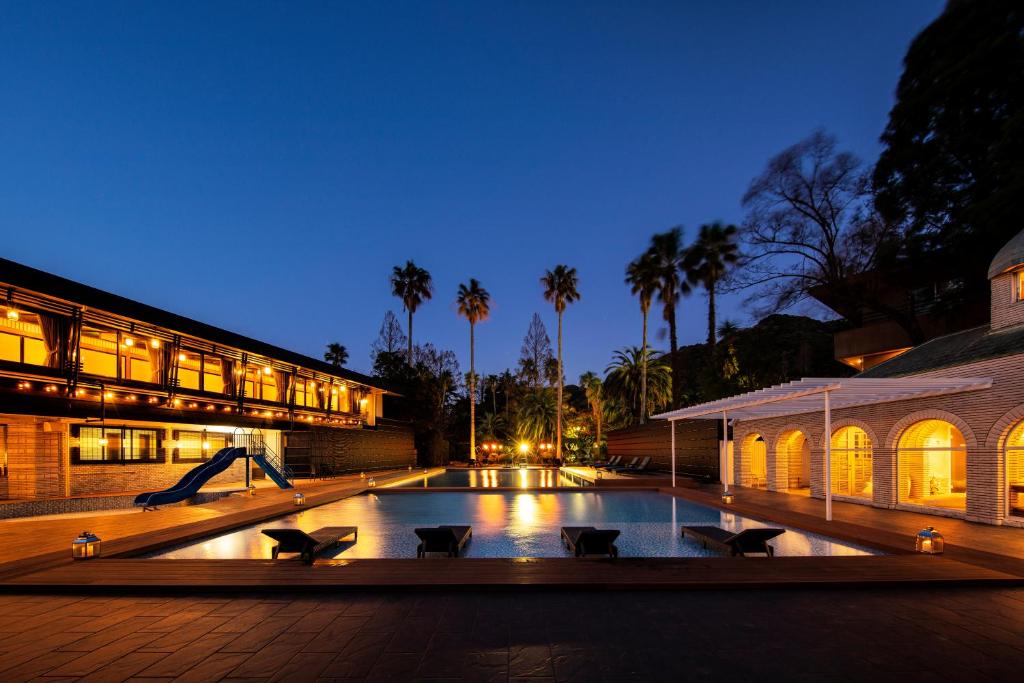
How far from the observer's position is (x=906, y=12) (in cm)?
3055

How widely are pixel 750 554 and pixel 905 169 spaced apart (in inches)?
849

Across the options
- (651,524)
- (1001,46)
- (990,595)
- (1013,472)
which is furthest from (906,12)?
(990,595)

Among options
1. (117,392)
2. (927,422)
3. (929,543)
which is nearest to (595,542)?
(929,543)

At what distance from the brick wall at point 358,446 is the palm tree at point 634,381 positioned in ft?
52.3

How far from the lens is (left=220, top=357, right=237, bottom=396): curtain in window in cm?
1973

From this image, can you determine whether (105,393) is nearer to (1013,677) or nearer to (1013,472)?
(1013,677)

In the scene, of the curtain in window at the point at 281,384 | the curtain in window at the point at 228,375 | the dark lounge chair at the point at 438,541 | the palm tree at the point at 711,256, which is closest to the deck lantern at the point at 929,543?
the dark lounge chair at the point at 438,541

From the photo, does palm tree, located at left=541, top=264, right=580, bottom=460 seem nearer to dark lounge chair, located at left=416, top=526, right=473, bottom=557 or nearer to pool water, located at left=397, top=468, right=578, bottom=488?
pool water, located at left=397, top=468, right=578, bottom=488

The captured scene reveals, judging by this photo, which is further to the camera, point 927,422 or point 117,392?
point 117,392

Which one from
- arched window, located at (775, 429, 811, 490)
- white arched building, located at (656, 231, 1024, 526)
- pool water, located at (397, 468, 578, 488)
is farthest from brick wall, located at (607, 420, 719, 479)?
pool water, located at (397, 468, 578, 488)

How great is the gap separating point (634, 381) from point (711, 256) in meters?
13.3

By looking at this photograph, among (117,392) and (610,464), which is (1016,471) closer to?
(610,464)

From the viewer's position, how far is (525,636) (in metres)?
5.28

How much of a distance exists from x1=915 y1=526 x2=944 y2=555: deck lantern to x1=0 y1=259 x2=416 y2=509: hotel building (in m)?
16.7
